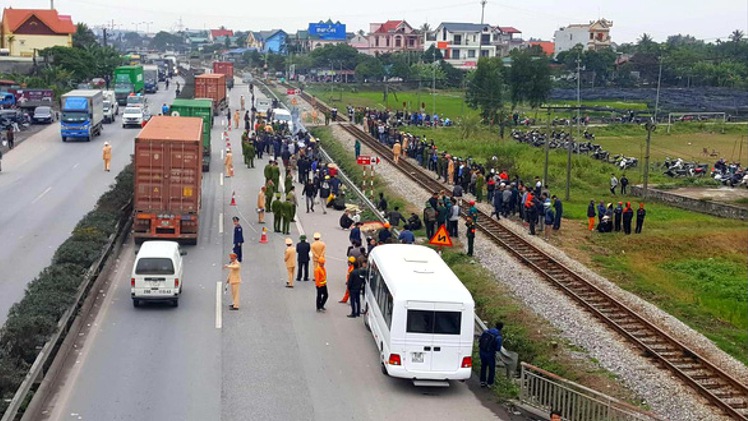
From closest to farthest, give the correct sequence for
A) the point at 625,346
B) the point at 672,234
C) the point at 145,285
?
the point at 625,346 < the point at 145,285 < the point at 672,234

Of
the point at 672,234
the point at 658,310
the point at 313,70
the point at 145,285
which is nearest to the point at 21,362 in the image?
the point at 145,285

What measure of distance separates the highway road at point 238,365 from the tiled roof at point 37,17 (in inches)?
4270

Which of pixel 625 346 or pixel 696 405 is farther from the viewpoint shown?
pixel 625 346

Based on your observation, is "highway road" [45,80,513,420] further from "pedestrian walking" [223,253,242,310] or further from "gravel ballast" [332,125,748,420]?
"gravel ballast" [332,125,748,420]

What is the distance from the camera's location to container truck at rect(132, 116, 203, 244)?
30.9 meters

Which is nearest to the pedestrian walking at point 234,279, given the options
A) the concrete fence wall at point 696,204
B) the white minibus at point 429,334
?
the white minibus at point 429,334

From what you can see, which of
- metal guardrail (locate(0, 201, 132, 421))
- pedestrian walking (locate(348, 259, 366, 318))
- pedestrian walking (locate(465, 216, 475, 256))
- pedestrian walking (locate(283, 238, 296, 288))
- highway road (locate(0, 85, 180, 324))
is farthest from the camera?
pedestrian walking (locate(465, 216, 475, 256))

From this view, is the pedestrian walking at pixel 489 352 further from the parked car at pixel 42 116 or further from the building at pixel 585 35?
the building at pixel 585 35

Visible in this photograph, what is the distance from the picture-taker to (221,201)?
133 feet

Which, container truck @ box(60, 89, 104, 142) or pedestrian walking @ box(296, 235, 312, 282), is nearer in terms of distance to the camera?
pedestrian walking @ box(296, 235, 312, 282)

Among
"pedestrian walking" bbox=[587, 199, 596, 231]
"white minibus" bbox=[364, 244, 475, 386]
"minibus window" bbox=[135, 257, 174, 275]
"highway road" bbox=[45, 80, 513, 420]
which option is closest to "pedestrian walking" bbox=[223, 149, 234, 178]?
Result: "pedestrian walking" bbox=[587, 199, 596, 231]

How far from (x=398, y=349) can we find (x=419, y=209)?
21.2m

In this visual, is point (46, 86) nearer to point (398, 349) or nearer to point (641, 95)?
point (641, 95)

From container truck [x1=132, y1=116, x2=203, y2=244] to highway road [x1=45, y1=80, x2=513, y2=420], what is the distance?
2.39 meters
